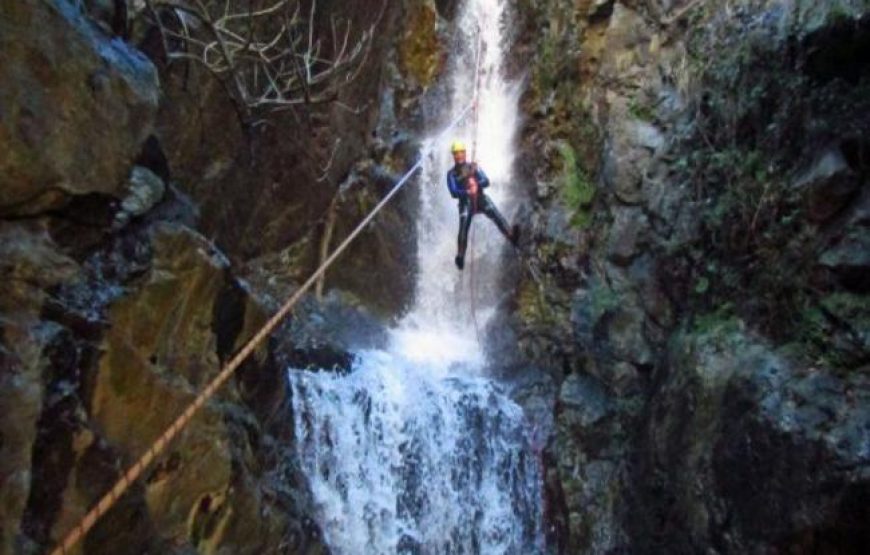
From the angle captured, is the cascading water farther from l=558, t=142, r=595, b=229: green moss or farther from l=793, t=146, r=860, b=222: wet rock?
l=793, t=146, r=860, b=222: wet rock

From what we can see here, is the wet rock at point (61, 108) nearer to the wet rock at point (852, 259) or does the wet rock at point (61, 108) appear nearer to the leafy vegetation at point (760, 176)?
the leafy vegetation at point (760, 176)

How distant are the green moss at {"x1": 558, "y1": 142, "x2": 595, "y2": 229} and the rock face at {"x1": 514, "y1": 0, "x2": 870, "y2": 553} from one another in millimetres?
32

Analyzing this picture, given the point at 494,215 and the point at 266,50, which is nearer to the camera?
the point at 494,215

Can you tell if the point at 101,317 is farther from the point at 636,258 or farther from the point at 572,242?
the point at 572,242

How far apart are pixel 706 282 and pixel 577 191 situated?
332 cm

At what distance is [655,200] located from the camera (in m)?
8.16

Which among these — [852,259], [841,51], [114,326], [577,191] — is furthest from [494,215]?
[114,326]

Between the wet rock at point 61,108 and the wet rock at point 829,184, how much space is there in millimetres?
5258

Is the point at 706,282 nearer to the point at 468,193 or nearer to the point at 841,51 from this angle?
the point at 841,51

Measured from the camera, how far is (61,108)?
4586 millimetres

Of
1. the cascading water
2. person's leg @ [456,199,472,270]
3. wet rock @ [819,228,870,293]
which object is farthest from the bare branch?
wet rock @ [819,228,870,293]

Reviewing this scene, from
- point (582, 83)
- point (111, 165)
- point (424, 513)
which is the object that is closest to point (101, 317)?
point (111, 165)

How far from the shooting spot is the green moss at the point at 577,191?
9.76m

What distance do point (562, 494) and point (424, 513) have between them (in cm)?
162
